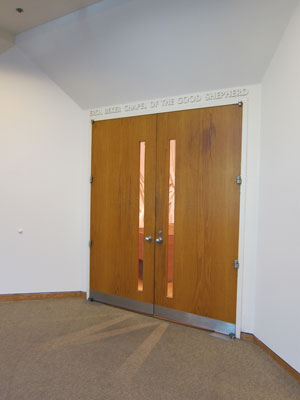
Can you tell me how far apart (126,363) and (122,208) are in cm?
171

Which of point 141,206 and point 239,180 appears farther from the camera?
point 141,206

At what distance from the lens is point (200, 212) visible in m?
2.90

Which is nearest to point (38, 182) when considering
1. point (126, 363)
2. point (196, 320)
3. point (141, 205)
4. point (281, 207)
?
point (141, 205)

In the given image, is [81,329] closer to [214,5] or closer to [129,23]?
[129,23]

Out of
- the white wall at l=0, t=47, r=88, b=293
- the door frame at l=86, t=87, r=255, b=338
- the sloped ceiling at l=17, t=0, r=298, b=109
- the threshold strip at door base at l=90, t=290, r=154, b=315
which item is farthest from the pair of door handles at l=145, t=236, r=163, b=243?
the sloped ceiling at l=17, t=0, r=298, b=109

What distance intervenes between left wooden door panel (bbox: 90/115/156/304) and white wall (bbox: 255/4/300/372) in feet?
4.03

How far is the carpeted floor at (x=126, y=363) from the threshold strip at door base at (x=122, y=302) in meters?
0.13

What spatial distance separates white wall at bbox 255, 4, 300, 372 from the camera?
6.96 feet

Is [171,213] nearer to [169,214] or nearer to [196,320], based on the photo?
[169,214]

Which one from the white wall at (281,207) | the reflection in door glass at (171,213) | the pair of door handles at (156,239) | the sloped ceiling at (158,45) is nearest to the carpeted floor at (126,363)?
the white wall at (281,207)

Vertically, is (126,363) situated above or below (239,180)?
below

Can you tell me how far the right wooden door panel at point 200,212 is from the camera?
275 cm

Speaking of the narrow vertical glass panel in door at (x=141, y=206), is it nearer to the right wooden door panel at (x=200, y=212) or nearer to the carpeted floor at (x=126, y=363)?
the right wooden door panel at (x=200, y=212)

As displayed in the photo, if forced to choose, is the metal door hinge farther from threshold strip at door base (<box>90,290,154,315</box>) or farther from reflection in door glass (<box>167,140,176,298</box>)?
threshold strip at door base (<box>90,290,154,315</box>)
